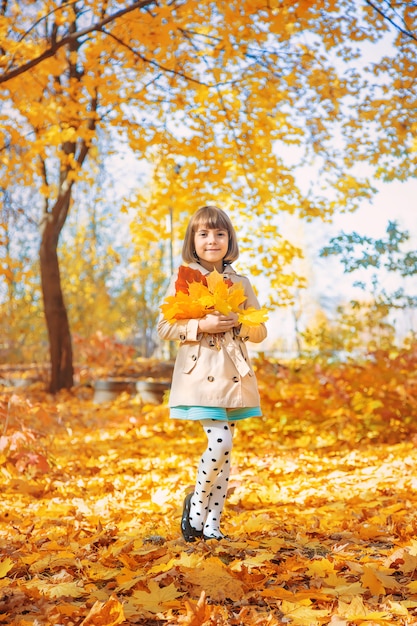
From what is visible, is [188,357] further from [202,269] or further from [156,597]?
[156,597]

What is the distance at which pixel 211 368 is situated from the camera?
2.67 metres

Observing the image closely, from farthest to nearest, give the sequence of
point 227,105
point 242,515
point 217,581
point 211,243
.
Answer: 1. point 227,105
2. point 242,515
3. point 211,243
4. point 217,581

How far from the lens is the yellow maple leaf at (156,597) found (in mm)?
2033

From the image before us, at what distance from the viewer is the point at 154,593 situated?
2.11 metres

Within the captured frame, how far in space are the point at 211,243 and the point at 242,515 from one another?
5.03 ft

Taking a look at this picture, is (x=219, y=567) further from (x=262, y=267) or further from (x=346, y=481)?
(x=262, y=267)

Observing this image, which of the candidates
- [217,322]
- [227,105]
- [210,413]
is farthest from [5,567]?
[227,105]

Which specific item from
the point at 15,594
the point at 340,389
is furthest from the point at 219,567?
the point at 340,389

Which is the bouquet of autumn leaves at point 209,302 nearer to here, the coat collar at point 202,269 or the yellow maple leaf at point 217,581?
the coat collar at point 202,269

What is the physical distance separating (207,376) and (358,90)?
542cm

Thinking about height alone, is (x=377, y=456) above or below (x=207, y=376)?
below

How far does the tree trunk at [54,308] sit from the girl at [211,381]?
7147mm

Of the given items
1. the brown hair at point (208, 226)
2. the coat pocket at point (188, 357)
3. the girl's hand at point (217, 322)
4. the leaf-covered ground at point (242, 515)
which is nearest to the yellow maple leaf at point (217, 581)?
the leaf-covered ground at point (242, 515)

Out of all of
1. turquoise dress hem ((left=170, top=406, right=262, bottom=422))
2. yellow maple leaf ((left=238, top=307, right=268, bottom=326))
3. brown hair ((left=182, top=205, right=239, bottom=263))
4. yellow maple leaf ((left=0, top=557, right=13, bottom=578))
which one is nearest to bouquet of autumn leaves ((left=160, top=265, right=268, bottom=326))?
yellow maple leaf ((left=238, top=307, right=268, bottom=326))
